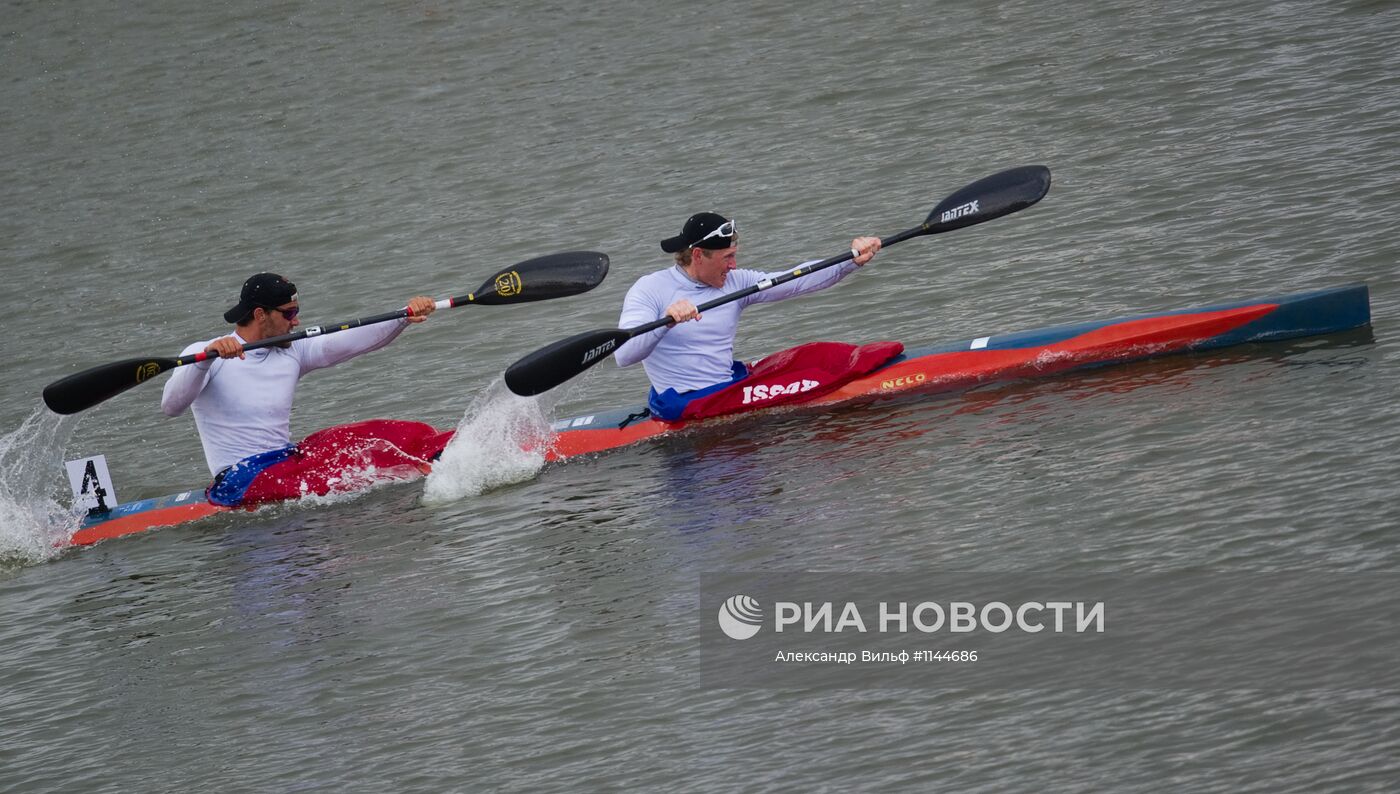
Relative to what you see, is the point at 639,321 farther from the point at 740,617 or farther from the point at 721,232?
the point at 740,617

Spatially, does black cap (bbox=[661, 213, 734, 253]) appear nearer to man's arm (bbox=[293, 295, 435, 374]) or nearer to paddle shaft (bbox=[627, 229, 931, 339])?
paddle shaft (bbox=[627, 229, 931, 339])

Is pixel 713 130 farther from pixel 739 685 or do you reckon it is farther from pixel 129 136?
pixel 739 685

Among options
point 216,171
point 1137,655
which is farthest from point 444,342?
point 1137,655

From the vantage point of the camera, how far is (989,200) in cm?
909

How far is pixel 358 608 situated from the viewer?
6.93 meters

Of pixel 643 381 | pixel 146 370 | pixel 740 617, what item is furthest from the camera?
pixel 643 381

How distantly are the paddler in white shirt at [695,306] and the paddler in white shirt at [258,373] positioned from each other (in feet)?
3.79

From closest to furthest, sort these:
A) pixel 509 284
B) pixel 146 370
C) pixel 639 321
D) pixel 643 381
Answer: pixel 639 321
pixel 146 370
pixel 509 284
pixel 643 381

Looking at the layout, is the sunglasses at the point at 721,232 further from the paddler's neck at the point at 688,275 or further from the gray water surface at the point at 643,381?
the gray water surface at the point at 643,381

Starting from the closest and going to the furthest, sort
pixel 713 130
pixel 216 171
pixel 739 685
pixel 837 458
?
pixel 739 685
pixel 837 458
pixel 713 130
pixel 216 171

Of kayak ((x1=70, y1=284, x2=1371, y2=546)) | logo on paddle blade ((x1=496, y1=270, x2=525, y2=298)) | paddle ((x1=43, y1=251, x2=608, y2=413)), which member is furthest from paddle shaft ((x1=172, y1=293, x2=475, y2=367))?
kayak ((x1=70, y1=284, x2=1371, y2=546))

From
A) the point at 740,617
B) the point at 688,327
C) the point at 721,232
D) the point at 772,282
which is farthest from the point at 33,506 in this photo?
the point at 740,617

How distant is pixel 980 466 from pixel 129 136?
13994 millimetres

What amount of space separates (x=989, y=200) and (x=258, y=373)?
413cm
